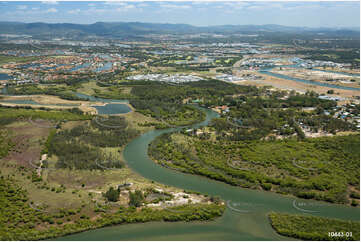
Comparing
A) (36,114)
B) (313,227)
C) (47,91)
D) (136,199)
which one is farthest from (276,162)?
(47,91)

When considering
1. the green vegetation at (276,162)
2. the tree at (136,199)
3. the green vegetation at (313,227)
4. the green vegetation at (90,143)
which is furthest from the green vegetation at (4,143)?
the green vegetation at (313,227)

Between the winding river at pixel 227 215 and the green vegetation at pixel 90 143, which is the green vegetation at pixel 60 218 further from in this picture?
the green vegetation at pixel 90 143

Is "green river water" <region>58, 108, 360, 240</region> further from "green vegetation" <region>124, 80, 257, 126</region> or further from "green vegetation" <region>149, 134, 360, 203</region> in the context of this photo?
"green vegetation" <region>124, 80, 257, 126</region>

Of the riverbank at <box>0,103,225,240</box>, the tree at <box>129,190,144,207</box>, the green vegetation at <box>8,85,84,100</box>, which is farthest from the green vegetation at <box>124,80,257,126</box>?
the tree at <box>129,190,144,207</box>

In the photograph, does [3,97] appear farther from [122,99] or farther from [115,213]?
[115,213]

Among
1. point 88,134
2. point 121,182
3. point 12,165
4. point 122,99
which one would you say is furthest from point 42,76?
point 121,182

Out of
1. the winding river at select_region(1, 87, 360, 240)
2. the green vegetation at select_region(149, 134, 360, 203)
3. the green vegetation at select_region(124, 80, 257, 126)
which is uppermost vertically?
the green vegetation at select_region(124, 80, 257, 126)
